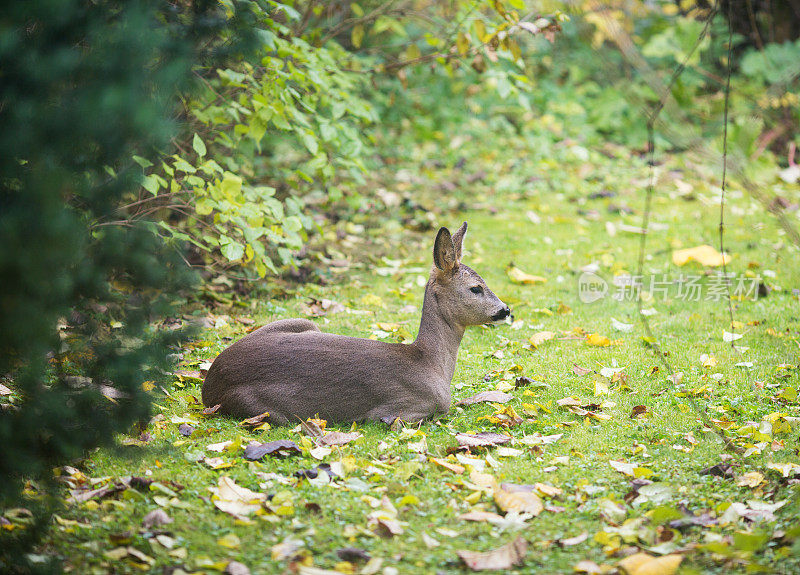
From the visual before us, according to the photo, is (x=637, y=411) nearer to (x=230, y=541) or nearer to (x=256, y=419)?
(x=256, y=419)

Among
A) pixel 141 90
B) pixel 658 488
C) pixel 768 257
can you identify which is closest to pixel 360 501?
pixel 658 488

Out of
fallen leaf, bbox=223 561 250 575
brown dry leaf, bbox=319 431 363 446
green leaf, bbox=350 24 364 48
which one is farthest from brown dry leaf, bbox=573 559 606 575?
green leaf, bbox=350 24 364 48

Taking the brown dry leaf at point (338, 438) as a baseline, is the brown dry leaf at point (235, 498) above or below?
below

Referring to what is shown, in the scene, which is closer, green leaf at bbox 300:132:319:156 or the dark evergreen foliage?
the dark evergreen foliage

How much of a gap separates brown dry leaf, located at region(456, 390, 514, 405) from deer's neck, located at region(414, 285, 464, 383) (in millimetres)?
197

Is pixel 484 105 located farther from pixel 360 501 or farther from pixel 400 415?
pixel 360 501

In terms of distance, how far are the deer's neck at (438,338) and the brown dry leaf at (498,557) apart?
6.62ft

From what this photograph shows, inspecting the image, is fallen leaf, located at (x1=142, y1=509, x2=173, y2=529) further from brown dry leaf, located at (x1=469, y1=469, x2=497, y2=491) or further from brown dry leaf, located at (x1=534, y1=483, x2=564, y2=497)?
brown dry leaf, located at (x1=534, y1=483, x2=564, y2=497)

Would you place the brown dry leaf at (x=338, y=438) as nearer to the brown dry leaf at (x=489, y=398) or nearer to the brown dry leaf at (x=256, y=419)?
the brown dry leaf at (x=256, y=419)

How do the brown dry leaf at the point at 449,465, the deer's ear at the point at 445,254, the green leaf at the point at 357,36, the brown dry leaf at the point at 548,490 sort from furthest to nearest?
the green leaf at the point at 357,36
the deer's ear at the point at 445,254
the brown dry leaf at the point at 449,465
the brown dry leaf at the point at 548,490

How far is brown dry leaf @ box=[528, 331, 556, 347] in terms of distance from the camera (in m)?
6.78

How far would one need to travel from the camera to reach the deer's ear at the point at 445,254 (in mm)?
5754

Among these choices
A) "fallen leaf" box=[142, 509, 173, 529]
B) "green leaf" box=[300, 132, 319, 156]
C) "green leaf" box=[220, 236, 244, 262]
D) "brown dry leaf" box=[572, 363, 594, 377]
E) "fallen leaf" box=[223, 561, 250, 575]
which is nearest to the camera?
"fallen leaf" box=[223, 561, 250, 575]

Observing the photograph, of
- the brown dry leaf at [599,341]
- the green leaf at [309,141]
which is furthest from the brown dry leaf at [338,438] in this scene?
the green leaf at [309,141]
